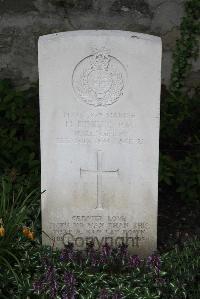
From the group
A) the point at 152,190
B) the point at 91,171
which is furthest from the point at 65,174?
the point at 152,190

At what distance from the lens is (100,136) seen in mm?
3727

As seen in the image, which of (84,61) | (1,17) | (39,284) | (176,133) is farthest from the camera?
(1,17)

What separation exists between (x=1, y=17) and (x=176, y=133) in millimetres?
1886

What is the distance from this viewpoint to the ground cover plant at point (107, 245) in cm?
350

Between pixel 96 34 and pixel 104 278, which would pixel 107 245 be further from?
pixel 96 34

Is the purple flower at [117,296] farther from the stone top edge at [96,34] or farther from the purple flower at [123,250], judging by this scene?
the stone top edge at [96,34]

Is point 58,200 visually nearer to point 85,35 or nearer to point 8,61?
point 85,35

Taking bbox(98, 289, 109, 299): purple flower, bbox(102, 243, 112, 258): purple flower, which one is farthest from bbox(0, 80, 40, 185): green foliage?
bbox(98, 289, 109, 299): purple flower

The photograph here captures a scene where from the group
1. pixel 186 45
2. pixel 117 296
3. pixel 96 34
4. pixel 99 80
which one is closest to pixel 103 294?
pixel 117 296

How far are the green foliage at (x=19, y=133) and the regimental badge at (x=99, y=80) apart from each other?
0.97 meters

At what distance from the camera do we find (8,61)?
558cm

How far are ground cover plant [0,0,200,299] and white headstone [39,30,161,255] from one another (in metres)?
0.17

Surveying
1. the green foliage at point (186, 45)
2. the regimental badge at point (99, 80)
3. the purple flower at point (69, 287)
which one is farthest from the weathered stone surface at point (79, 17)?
the purple flower at point (69, 287)

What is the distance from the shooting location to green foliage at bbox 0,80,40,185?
4.62m
